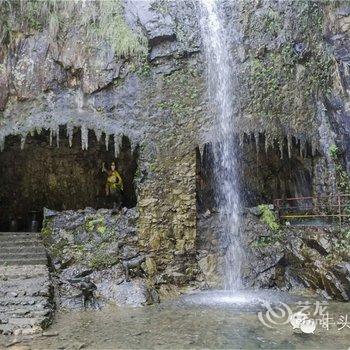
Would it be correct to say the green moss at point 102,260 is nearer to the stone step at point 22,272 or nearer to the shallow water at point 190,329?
the stone step at point 22,272

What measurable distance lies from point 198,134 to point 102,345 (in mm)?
6781

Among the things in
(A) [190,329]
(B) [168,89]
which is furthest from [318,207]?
(A) [190,329]

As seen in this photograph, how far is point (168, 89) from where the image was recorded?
39.0 feet

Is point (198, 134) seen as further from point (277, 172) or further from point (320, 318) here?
point (320, 318)

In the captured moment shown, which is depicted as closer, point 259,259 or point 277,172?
point 259,259

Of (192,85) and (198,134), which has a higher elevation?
(192,85)

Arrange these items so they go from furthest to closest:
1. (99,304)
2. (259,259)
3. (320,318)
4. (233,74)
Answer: (233,74) → (259,259) → (99,304) → (320,318)

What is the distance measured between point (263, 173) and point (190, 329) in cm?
861

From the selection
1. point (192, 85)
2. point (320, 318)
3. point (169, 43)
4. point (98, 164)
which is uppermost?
point (169, 43)

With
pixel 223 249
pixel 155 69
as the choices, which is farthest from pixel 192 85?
pixel 223 249

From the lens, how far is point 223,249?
38.5 ft

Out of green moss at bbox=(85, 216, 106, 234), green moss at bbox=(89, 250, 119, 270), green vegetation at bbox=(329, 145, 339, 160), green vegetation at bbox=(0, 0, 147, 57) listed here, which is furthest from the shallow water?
green vegetation at bbox=(0, 0, 147, 57)

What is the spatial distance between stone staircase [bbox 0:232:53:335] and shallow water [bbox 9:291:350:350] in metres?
0.43

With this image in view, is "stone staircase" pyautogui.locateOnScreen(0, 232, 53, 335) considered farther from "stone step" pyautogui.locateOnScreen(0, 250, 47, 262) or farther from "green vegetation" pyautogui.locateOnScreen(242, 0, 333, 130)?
"green vegetation" pyautogui.locateOnScreen(242, 0, 333, 130)
